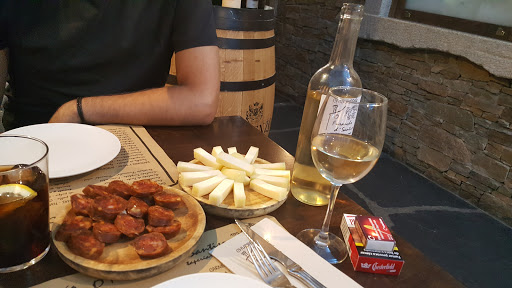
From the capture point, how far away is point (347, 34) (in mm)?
709

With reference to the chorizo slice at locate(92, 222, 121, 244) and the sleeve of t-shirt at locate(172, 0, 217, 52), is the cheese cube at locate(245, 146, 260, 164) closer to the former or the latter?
the chorizo slice at locate(92, 222, 121, 244)

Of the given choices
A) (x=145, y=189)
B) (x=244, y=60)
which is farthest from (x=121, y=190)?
(x=244, y=60)

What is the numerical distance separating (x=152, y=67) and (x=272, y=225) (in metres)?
0.91

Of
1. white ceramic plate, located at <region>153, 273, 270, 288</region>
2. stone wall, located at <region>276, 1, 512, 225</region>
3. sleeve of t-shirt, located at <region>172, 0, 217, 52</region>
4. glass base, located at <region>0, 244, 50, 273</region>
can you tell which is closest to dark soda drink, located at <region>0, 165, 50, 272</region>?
glass base, located at <region>0, 244, 50, 273</region>

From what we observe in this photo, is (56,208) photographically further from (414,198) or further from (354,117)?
(414,198)

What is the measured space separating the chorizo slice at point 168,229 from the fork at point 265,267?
0.12m

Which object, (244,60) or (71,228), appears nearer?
(71,228)

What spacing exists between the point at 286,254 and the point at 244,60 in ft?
3.94

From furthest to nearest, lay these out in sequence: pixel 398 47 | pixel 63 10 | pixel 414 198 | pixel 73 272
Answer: pixel 398 47, pixel 414 198, pixel 63 10, pixel 73 272

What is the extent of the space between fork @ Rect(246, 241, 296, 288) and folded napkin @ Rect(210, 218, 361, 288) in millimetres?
10

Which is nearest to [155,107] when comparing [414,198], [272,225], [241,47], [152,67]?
[152,67]

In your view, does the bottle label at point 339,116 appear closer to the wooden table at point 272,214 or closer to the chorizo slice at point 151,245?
the wooden table at point 272,214

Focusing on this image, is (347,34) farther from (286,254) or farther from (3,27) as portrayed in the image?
(3,27)

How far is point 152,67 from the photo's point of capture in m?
1.36
